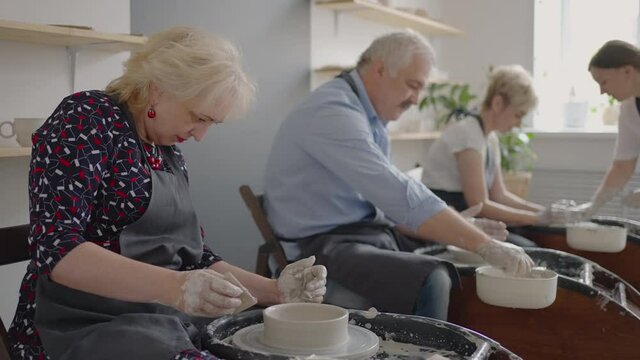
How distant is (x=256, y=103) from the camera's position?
3098mm

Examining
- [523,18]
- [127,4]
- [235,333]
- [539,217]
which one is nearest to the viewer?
[235,333]

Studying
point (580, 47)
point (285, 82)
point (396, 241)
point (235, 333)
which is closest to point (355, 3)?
point (285, 82)

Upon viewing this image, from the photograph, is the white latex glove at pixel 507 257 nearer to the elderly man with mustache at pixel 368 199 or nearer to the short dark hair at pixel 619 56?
the elderly man with mustache at pixel 368 199

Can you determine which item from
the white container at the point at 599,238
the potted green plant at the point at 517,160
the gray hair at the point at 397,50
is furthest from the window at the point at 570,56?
the gray hair at the point at 397,50

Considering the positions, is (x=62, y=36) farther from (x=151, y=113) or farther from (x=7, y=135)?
(x=151, y=113)

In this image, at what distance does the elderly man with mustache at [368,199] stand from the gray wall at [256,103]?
0.78m

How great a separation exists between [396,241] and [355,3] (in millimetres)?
1617

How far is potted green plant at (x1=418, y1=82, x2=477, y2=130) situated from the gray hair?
192 centimetres

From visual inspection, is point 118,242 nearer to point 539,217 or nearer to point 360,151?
point 360,151

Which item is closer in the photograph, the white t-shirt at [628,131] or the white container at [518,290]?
the white container at [518,290]

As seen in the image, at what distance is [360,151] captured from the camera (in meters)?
1.91

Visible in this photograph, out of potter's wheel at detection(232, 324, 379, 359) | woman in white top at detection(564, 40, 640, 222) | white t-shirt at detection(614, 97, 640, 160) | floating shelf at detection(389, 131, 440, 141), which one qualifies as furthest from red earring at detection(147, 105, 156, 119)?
floating shelf at detection(389, 131, 440, 141)

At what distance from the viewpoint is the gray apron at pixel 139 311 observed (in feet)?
3.59

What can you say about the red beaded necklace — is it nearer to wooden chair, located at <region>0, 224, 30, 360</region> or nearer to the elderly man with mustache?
wooden chair, located at <region>0, 224, 30, 360</region>
